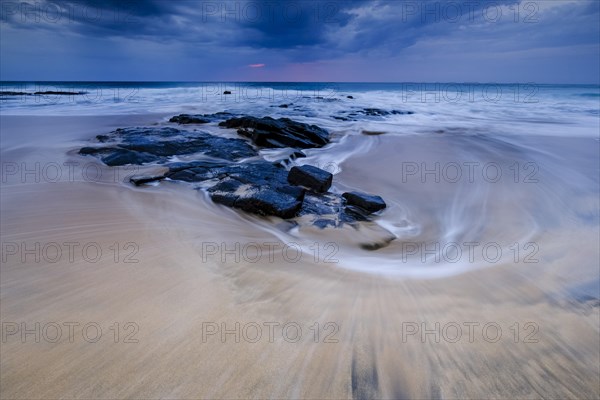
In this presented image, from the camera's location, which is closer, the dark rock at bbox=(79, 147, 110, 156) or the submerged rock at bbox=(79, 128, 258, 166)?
the submerged rock at bbox=(79, 128, 258, 166)

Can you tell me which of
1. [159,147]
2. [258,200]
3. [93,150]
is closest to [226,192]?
[258,200]

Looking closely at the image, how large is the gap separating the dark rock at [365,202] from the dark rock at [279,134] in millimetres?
3859

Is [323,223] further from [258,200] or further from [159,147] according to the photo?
[159,147]

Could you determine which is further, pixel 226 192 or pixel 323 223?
pixel 226 192

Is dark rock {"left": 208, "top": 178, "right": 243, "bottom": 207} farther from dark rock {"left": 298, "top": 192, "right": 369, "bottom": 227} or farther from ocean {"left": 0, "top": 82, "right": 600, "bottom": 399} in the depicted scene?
dark rock {"left": 298, "top": 192, "right": 369, "bottom": 227}

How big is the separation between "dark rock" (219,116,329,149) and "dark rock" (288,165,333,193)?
302 centimetres

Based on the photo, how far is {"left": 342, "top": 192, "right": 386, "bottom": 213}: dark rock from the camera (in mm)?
4062

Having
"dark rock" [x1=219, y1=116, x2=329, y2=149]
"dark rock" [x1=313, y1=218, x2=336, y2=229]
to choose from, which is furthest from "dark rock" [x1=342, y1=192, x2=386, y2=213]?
"dark rock" [x1=219, y1=116, x2=329, y2=149]

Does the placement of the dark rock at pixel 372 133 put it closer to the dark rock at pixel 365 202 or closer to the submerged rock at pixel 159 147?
the submerged rock at pixel 159 147

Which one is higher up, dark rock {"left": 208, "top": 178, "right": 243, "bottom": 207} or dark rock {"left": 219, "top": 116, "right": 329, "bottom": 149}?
dark rock {"left": 219, "top": 116, "right": 329, "bottom": 149}

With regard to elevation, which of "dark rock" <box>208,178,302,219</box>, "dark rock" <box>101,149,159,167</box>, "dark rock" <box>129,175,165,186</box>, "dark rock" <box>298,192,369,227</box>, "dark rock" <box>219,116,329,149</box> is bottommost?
"dark rock" <box>298,192,369,227</box>

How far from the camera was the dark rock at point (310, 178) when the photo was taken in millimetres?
4543

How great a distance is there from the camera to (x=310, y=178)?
4590 mm

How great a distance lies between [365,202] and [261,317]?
8.12ft
